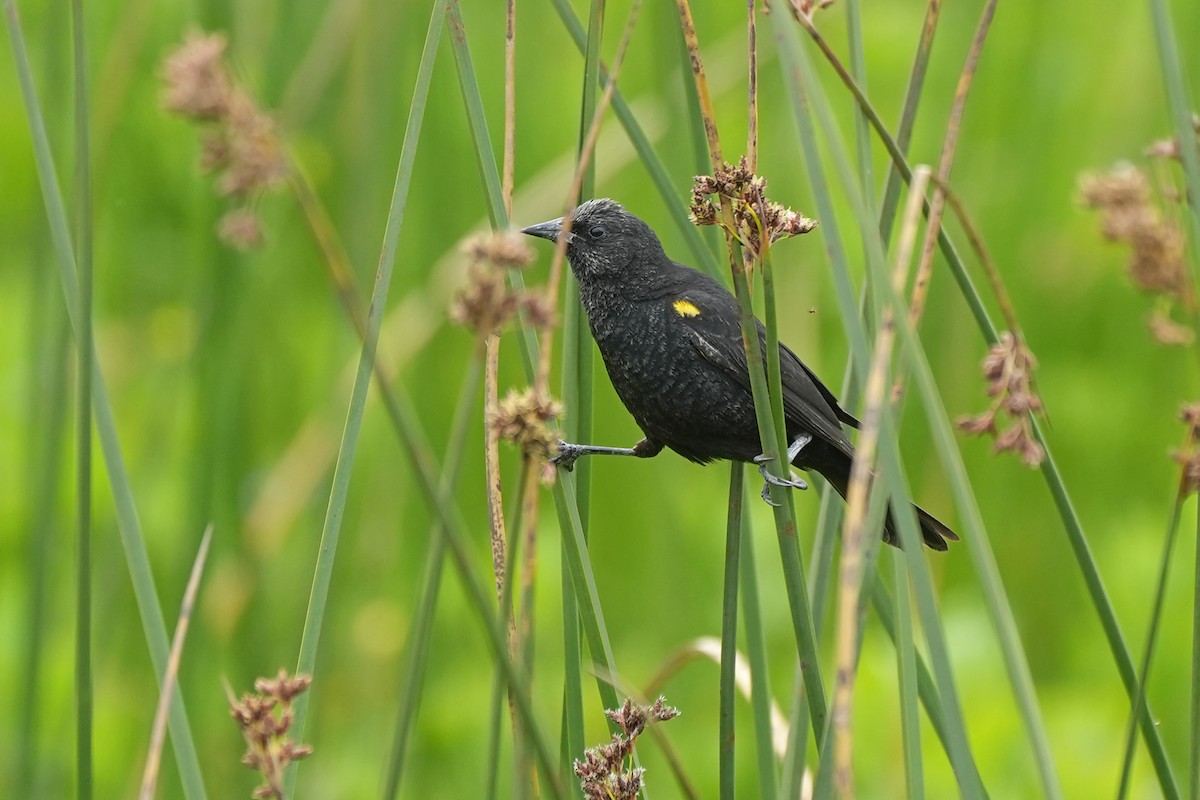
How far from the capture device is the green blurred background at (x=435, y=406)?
297cm

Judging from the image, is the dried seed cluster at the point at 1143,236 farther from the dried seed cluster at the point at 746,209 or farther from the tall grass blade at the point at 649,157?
the tall grass blade at the point at 649,157

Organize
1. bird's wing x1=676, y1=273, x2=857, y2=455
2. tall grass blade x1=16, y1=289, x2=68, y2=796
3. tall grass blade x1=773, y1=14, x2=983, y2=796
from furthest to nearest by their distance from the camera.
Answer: bird's wing x1=676, y1=273, x2=857, y2=455 → tall grass blade x1=16, y1=289, x2=68, y2=796 → tall grass blade x1=773, y1=14, x2=983, y2=796

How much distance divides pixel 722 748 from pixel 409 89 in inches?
134

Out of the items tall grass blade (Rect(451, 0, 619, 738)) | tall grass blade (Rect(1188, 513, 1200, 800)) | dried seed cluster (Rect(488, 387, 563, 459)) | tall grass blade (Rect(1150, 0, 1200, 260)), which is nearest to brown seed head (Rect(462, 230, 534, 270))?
dried seed cluster (Rect(488, 387, 563, 459))

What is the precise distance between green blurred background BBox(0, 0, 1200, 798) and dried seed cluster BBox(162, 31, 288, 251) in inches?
45.3

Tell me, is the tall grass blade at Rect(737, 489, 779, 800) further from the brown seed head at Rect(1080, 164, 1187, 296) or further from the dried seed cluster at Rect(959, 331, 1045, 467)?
the brown seed head at Rect(1080, 164, 1187, 296)

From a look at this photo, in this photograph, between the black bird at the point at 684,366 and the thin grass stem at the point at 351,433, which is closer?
the thin grass stem at the point at 351,433

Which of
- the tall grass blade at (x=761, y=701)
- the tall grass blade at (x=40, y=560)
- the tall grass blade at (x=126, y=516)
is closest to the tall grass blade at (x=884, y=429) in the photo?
the tall grass blade at (x=761, y=701)

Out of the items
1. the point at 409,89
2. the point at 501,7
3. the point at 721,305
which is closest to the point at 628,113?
the point at 721,305

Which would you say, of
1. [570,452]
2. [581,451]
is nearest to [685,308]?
[570,452]

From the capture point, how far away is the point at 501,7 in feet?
18.4

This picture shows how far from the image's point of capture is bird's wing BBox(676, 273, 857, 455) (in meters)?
2.36

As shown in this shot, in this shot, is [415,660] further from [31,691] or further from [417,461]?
[31,691]

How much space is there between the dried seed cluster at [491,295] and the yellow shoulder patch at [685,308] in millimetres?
1402
